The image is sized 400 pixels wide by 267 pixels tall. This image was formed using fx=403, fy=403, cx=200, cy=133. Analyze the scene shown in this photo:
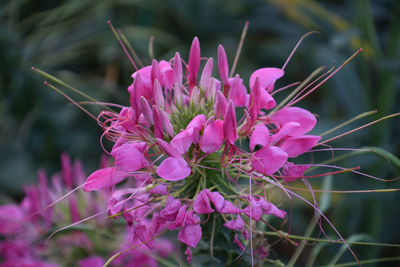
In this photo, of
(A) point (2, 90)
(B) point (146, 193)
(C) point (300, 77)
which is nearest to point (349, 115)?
(C) point (300, 77)

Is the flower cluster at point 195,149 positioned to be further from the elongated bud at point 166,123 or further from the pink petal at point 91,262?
the pink petal at point 91,262

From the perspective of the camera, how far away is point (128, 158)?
40 centimetres

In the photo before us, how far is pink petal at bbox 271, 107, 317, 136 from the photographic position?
0.43 metres

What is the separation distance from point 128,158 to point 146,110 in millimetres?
56

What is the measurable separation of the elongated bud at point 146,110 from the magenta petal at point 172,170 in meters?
0.06

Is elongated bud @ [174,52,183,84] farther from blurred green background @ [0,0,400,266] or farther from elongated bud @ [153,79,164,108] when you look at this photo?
blurred green background @ [0,0,400,266]

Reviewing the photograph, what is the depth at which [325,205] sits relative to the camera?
0.58 meters

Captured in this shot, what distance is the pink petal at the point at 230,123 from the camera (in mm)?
396

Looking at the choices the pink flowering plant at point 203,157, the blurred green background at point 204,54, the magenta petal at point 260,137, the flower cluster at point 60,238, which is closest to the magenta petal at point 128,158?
the pink flowering plant at point 203,157

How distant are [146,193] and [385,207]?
0.71m

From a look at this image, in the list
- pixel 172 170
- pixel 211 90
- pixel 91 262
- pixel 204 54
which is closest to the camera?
pixel 172 170

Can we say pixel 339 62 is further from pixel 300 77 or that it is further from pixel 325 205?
pixel 325 205

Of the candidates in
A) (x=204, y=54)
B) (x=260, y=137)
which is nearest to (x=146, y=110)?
(x=260, y=137)

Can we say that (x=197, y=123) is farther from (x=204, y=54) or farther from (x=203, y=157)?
(x=204, y=54)
